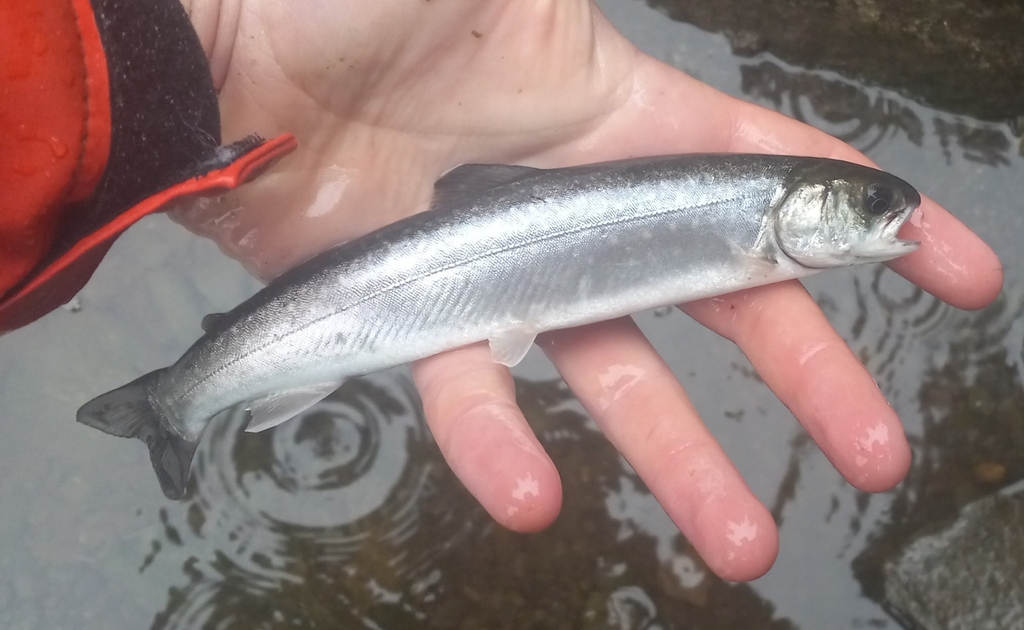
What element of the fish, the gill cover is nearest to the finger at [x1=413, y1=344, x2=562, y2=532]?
the fish

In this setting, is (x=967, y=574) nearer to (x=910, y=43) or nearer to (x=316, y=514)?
(x=910, y=43)

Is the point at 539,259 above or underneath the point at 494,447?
above

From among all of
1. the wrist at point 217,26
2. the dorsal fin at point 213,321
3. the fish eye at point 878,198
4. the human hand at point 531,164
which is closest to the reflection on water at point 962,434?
the human hand at point 531,164

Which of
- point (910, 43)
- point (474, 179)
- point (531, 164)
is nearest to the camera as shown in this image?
point (474, 179)

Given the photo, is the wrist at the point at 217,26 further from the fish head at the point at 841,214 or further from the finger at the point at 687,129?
the fish head at the point at 841,214

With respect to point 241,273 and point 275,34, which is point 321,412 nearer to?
point 241,273

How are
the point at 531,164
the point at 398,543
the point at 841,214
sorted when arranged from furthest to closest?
1. the point at 398,543
2. the point at 531,164
3. the point at 841,214

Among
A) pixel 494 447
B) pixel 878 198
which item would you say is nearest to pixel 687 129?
pixel 878 198

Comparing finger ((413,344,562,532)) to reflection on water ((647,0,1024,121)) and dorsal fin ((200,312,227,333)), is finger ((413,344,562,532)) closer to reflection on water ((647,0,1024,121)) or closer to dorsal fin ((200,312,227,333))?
dorsal fin ((200,312,227,333))
